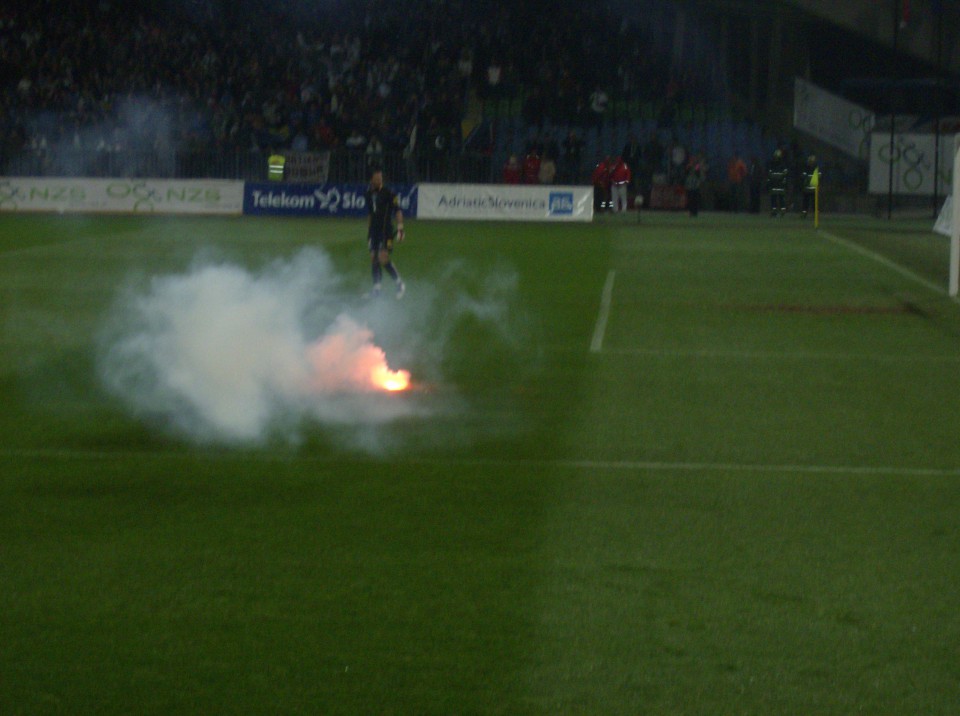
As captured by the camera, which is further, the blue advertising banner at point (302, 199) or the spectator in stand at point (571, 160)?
the spectator in stand at point (571, 160)

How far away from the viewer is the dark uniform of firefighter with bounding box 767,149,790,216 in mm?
37688

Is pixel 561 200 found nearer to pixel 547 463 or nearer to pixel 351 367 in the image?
pixel 351 367

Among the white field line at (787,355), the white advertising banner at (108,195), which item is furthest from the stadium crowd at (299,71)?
the white field line at (787,355)

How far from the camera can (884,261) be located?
990 inches

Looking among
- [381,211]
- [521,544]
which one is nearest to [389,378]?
[521,544]

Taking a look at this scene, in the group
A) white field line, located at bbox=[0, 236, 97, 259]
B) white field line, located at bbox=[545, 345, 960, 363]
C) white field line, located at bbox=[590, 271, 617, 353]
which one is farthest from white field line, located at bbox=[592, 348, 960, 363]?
white field line, located at bbox=[0, 236, 97, 259]

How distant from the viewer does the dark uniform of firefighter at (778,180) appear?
1484 inches

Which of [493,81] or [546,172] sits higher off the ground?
[493,81]

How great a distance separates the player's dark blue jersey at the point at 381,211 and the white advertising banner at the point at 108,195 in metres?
19.1

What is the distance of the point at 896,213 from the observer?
39594mm

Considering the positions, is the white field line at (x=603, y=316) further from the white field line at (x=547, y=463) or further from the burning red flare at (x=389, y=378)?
the white field line at (x=547, y=463)

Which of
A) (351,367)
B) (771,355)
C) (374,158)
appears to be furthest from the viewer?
(374,158)

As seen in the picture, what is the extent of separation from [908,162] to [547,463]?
107 ft

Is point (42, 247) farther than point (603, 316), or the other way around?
point (42, 247)
